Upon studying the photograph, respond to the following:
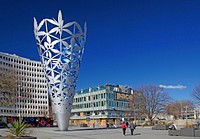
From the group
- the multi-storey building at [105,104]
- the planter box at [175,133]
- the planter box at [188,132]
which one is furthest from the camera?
the multi-storey building at [105,104]

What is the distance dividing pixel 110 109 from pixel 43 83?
204 feet

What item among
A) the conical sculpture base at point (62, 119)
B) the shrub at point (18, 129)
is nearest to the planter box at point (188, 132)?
the shrub at point (18, 129)

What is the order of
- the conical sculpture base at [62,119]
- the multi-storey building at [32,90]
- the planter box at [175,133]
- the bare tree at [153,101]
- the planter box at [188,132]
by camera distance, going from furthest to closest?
1. the multi-storey building at [32,90]
2. the bare tree at [153,101]
3. the conical sculpture base at [62,119]
4. the planter box at [175,133]
5. the planter box at [188,132]

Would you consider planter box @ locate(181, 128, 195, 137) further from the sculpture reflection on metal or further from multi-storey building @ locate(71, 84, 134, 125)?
multi-storey building @ locate(71, 84, 134, 125)

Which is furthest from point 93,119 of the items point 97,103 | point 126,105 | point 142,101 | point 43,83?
point 43,83

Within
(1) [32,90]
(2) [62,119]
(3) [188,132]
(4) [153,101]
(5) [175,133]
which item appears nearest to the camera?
(3) [188,132]

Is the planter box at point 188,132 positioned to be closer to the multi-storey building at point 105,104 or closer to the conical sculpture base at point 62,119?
the conical sculpture base at point 62,119

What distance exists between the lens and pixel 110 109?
101 meters

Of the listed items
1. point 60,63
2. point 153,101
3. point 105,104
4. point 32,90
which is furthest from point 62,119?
point 32,90

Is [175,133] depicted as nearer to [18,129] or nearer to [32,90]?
[18,129]

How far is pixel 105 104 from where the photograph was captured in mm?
100062

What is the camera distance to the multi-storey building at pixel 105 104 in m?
100

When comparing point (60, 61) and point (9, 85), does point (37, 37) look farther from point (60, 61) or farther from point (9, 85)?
point (9, 85)

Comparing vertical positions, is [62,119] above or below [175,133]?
above
